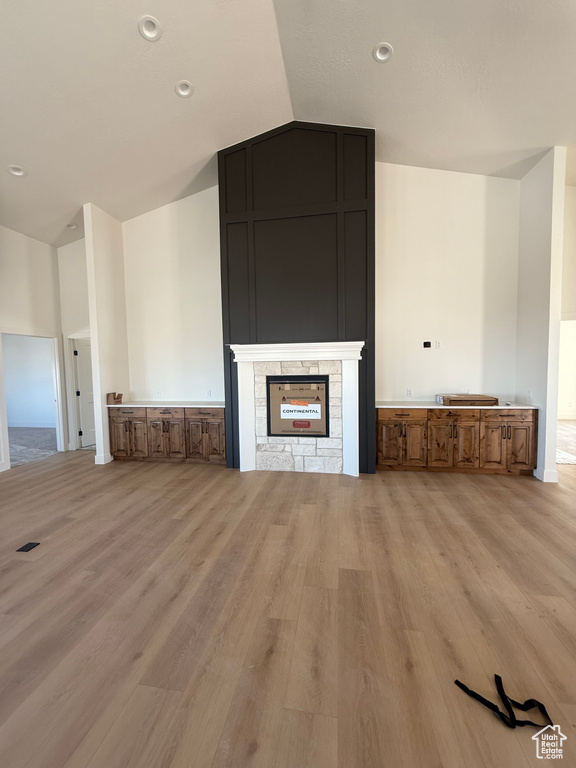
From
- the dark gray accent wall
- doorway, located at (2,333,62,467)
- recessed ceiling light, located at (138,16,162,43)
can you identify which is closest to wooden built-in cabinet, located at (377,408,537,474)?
the dark gray accent wall

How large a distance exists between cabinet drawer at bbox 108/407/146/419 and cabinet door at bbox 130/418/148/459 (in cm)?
8

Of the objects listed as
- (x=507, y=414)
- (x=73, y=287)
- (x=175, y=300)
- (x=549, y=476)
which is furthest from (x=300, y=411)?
(x=73, y=287)

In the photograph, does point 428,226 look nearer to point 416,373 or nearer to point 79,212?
point 416,373

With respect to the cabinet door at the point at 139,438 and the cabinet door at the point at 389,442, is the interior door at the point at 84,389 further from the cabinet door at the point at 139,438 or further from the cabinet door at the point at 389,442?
the cabinet door at the point at 389,442

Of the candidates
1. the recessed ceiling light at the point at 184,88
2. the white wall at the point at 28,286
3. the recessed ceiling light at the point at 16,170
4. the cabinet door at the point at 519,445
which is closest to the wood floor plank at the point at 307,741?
the cabinet door at the point at 519,445

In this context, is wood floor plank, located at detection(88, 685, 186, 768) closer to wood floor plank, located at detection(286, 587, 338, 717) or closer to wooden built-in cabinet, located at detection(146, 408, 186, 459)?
wood floor plank, located at detection(286, 587, 338, 717)

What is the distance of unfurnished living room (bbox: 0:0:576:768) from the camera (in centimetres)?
143

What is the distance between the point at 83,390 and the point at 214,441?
320 cm

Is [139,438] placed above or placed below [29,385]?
below

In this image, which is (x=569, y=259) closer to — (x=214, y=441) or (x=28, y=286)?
(x=214, y=441)

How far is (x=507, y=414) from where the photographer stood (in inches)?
163

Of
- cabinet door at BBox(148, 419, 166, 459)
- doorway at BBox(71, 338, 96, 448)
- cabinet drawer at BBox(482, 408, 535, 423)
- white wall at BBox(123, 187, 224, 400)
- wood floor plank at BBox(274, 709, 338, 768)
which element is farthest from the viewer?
doorway at BBox(71, 338, 96, 448)

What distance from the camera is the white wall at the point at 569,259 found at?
4566 mm

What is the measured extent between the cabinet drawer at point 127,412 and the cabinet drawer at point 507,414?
4826 millimetres
